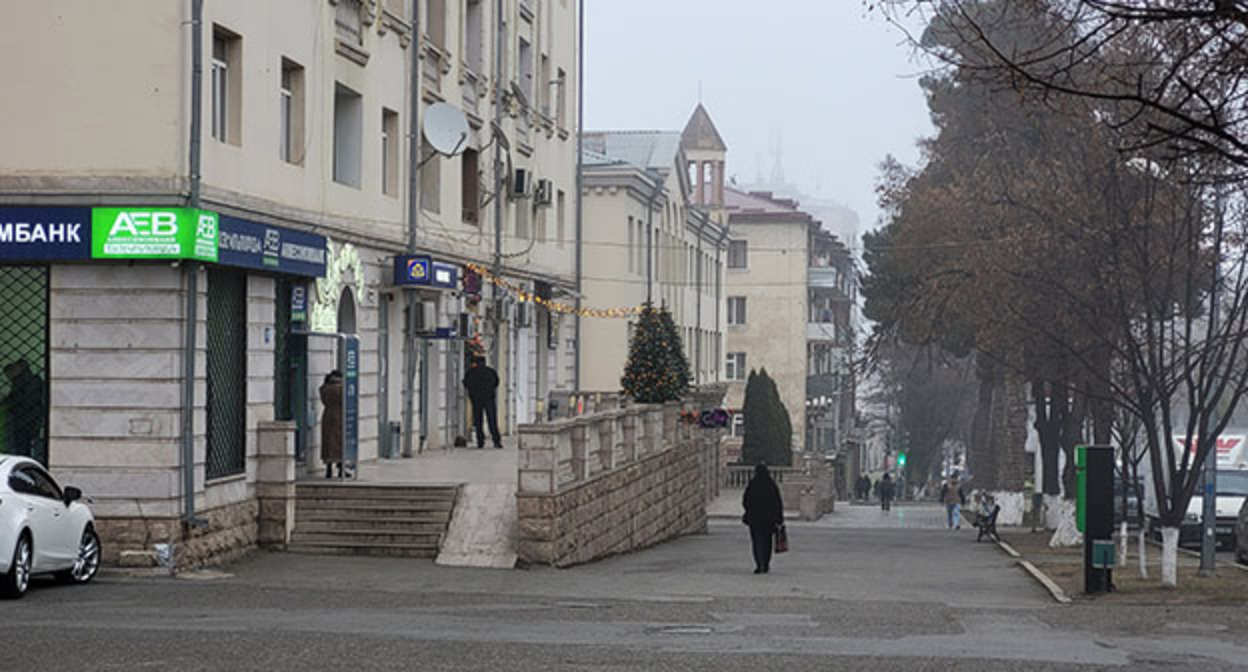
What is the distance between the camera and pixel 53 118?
21547mm

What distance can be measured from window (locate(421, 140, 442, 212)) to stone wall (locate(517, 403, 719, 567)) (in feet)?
17.4

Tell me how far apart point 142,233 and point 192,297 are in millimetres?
1008

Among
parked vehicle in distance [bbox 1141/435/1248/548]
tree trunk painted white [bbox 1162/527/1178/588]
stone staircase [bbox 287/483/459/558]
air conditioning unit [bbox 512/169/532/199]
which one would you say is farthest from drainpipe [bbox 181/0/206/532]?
parked vehicle in distance [bbox 1141/435/1248/548]

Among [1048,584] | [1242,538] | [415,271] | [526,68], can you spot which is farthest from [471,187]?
[1048,584]

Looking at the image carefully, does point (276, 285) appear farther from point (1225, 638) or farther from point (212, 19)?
point (1225, 638)

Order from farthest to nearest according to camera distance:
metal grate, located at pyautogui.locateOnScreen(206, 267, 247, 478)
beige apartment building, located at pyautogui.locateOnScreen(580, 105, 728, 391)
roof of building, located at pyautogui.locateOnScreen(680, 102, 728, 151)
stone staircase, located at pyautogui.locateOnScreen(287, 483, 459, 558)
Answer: roof of building, located at pyautogui.locateOnScreen(680, 102, 728, 151), beige apartment building, located at pyautogui.locateOnScreen(580, 105, 728, 391), stone staircase, located at pyautogui.locateOnScreen(287, 483, 459, 558), metal grate, located at pyautogui.locateOnScreen(206, 267, 247, 478)

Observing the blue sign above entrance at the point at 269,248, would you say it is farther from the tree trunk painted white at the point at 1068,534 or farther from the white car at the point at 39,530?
the tree trunk painted white at the point at 1068,534

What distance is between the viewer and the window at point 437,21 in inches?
1367

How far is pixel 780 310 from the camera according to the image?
93500mm

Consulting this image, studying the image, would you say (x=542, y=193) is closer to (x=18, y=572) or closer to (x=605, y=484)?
(x=605, y=484)

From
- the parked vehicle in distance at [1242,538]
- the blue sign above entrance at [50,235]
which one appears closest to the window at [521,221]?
the parked vehicle in distance at [1242,538]

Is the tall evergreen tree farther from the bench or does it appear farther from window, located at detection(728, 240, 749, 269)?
the bench

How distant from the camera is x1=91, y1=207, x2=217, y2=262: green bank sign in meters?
21.1

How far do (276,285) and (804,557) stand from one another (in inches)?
446
